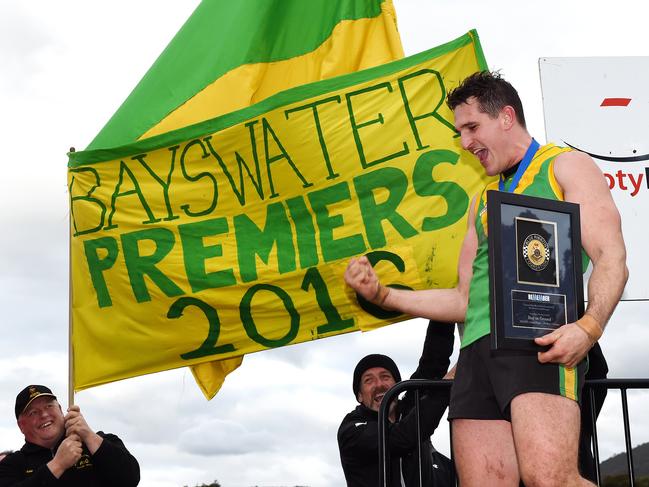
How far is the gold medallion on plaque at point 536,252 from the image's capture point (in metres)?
3.04

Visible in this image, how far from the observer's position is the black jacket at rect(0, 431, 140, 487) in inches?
245

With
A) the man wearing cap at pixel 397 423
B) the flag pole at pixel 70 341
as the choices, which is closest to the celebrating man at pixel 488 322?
the man wearing cap at pixel 397 423

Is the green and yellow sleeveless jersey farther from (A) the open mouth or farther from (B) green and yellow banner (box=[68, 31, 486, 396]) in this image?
(B) green and yellow banner (box=[68, 31, 486, 396])

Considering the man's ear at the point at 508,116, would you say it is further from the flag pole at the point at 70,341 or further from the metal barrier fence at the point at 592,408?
the flag pole at the point at 70,341

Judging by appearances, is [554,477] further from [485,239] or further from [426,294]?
[426,294]

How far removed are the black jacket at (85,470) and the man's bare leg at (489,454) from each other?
3.53 meters

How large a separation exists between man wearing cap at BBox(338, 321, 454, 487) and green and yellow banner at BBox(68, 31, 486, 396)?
0.33 metres

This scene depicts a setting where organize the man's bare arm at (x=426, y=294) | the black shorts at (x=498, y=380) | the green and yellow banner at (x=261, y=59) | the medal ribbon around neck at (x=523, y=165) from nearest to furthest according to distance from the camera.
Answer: the black shorts at (x=498, y=380) → the medal ribbon around neck at (x=523, y=165) → the man's bare arm at (x=426, y=294) → the green and yellow banner at (x=261, y=59)

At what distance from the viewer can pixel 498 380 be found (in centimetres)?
315

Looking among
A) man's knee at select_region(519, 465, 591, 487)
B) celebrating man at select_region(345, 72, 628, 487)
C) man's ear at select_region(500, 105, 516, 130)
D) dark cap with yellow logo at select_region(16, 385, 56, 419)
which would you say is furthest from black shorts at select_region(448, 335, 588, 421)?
dark cap with yellow logo at select_region(16, 385, 56, 419)

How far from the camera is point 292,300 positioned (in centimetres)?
617

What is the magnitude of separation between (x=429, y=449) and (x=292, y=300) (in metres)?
1.26

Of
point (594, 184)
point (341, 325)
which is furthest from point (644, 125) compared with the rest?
point (594, 184)

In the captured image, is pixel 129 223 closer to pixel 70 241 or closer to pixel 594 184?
pixel 70 241
